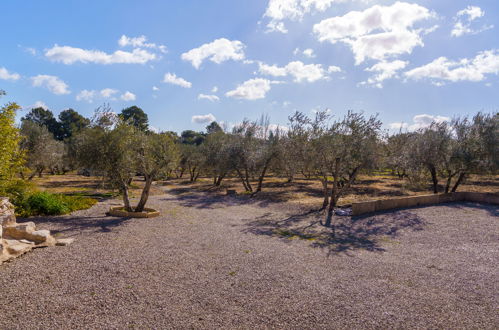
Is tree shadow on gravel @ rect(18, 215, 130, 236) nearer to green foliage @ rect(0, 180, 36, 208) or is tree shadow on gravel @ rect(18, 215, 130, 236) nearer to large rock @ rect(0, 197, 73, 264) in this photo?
green foliage @ rect(0, 180, 36, 208)

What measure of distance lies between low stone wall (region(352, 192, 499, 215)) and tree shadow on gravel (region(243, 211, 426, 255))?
0.81m

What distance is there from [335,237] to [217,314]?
9001mm

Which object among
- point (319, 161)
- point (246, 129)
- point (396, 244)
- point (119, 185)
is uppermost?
point (246, 129)

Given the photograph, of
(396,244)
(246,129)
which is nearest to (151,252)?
(396,244)

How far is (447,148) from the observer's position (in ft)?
84.4

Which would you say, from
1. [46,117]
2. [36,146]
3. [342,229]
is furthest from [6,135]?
[46,117]

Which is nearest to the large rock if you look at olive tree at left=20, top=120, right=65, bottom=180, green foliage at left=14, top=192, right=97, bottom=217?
green foliage at left=14, top=192, right=97, bottom=217

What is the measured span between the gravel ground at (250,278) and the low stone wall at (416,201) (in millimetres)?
3943

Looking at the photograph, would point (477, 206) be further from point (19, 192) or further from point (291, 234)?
point (19, 192)

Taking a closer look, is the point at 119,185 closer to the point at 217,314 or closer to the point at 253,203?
the point at 253,203

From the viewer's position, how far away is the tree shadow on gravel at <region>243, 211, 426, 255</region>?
506 inches

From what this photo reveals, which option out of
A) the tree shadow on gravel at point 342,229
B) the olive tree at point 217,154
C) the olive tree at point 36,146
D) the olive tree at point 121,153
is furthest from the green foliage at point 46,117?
the tree shadow on gravel at point 342,229

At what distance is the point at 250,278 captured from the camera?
8383mm

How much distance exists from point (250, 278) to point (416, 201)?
18.3m
